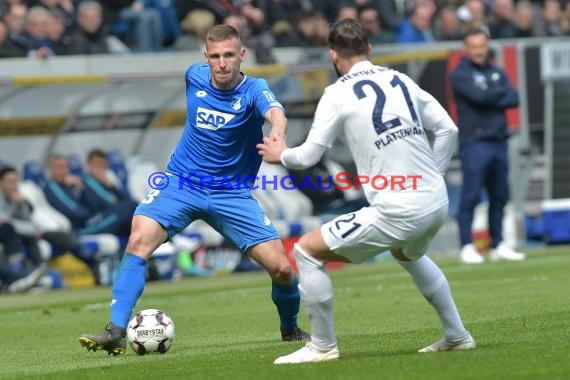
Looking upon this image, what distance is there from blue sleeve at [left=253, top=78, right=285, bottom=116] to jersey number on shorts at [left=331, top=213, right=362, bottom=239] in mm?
1594

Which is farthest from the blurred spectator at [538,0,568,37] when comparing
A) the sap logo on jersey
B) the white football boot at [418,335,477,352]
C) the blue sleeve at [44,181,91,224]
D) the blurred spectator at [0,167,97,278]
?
the white football boot at [418,335,477,352]

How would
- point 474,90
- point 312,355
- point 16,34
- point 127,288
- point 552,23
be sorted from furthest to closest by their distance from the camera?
1. point 552,23
2. point 16,34
3. point 474,90
4. point 127,288
5. point 312,355

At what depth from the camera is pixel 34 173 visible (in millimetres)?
19078

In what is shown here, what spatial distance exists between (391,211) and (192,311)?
5653 millimetres

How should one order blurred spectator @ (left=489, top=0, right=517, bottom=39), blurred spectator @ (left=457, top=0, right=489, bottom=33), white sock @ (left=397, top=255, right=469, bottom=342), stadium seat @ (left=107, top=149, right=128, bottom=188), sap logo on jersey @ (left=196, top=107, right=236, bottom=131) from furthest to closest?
blurred spectator @ (left=489, top=0, right=517, bottom=39) → blurred spectator @ (left=457, top=0, right=489, bottom=33) → stadium seat @ (left=107, top=149, right=128, bottom=188) → sap logo on jersey @ (left=196, top=107, right=236, bottom=131) → white sock @ (left=397, top=255, right=469, bottom=342)

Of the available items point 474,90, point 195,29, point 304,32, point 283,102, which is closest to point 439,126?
point 474,90

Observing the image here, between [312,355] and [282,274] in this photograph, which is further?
[282,274]

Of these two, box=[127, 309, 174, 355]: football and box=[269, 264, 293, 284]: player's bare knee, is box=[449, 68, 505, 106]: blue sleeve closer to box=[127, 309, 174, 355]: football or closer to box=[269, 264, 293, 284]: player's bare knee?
box=[269, 264, 293, 284]: player's bare knee

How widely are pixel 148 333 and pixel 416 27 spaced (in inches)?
607

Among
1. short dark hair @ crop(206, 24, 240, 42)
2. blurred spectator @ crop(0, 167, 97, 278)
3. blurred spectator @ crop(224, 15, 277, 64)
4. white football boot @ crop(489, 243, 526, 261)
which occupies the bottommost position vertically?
white football boot @ crop(489, 243, 526, 261)

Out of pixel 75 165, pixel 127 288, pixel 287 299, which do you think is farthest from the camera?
pixel 75 165

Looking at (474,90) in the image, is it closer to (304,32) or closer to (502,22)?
(304,32)

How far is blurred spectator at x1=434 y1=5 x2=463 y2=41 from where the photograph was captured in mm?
24297

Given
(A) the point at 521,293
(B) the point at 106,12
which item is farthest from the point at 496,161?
(B) the point at 106,12
